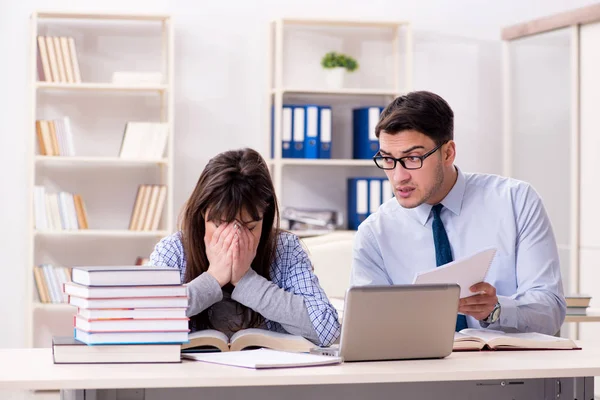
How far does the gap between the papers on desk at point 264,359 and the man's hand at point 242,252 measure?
0.91 ft

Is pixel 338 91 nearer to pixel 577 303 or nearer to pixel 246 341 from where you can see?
pixel 577 303

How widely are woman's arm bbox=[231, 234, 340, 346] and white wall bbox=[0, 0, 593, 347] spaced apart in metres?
2.78

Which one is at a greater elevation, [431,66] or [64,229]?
[431,66]

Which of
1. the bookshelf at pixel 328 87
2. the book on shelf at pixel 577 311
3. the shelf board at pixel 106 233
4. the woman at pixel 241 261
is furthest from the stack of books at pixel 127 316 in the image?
the bookshelf at pixel 328 87

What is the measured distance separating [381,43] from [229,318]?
3.20 metres

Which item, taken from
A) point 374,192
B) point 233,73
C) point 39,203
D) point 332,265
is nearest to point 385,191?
point 374,192

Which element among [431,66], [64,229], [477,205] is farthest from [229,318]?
[431,66]

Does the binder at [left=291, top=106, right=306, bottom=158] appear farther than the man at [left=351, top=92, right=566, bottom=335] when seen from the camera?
Yes

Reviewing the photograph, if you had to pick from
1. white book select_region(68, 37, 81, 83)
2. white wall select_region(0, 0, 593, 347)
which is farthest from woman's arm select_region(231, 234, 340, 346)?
white wall select_region(0, 0, 593, 347)

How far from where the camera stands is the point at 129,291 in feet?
5.39

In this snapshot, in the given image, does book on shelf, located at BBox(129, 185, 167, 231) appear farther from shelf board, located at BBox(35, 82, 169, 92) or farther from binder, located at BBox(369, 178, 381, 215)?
binder, located at BBox(369, 178, 381, 215)

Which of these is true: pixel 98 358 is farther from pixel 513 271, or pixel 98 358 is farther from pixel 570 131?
pixel 570 131

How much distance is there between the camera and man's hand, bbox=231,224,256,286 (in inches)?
78.7

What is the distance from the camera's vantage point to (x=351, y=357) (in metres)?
1.72
